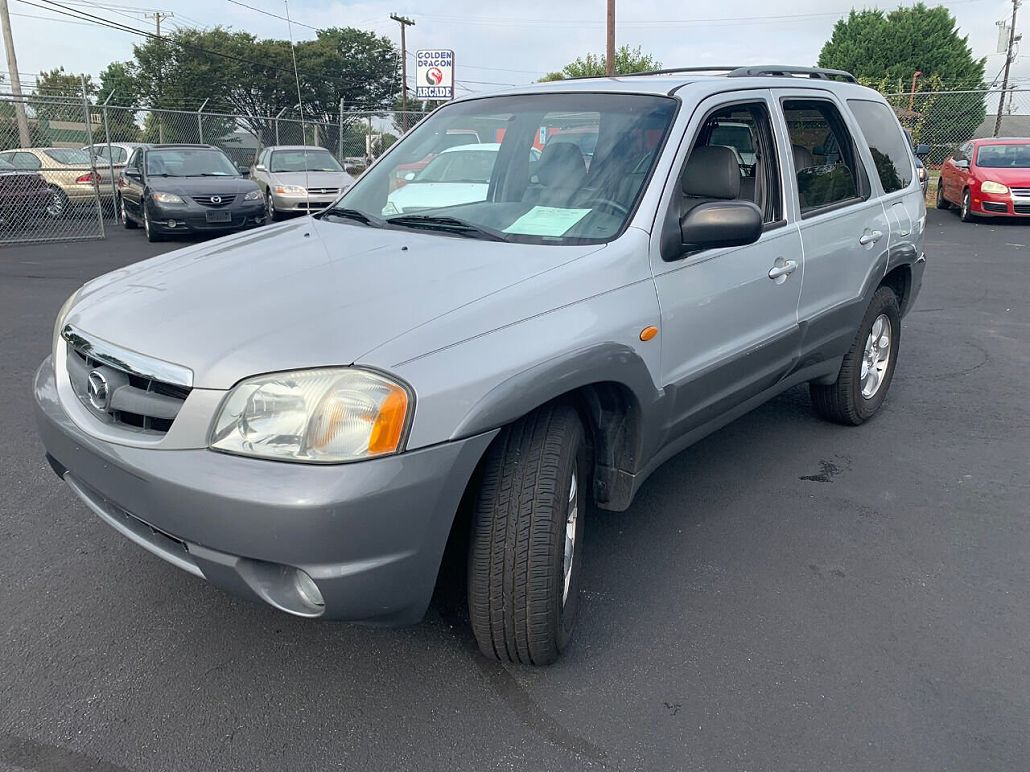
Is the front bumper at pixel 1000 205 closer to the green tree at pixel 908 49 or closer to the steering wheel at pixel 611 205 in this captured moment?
the steering wheel at pixel 611 205

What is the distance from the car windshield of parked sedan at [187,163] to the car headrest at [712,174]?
11.7m

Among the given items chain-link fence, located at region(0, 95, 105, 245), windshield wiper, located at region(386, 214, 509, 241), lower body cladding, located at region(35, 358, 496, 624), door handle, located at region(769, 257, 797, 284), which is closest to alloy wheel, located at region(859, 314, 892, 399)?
door handle, located at region(769, 257, 797, 284)

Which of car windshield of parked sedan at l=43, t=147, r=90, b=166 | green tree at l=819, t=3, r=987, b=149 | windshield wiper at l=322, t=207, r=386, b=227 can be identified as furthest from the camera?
green tree at l=819, t=3, r=987, b=149

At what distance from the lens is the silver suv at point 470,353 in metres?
2.07

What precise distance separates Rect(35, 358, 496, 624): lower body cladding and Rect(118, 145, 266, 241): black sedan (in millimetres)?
10997

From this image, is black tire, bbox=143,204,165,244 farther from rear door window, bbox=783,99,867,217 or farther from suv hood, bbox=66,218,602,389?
rear door window, bbox=783,99,867,217

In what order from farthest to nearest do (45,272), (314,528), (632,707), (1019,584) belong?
(45,272)
(1019,584)
(632,707)
(314,528)

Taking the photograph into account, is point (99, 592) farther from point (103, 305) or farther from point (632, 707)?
point (632, 707)

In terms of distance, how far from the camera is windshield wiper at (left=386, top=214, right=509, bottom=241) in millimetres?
2938

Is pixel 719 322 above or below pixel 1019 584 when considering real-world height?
above

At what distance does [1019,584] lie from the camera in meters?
3.11

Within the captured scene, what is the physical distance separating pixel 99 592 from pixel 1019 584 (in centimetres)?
330

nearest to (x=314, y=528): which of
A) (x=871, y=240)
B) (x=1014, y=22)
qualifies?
(x=871, y=240)

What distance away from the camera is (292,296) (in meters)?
2.46
